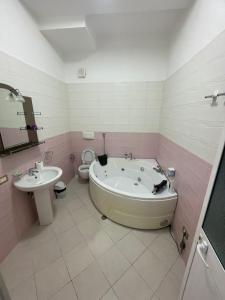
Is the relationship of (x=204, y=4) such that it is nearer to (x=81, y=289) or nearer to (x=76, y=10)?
(x=76, y=10)

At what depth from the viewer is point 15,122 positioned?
5.02ft

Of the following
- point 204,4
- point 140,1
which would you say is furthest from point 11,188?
point 204,4

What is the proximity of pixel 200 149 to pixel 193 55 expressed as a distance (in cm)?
106

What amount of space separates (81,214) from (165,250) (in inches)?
49.9

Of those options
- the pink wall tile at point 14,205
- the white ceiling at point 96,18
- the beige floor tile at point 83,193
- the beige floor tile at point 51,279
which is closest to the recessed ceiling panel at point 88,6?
the white ceiling at point 96,18

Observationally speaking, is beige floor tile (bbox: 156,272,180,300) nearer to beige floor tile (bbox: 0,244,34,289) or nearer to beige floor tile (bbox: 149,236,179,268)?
beige floor tile (bbox: 149,236,179,268)

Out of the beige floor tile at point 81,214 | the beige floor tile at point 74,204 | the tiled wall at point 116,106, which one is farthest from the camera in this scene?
the tiled wall at point 116,106

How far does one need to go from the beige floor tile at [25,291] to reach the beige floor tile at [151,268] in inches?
39.4

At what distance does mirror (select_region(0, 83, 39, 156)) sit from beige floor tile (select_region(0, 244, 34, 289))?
1.17 metres

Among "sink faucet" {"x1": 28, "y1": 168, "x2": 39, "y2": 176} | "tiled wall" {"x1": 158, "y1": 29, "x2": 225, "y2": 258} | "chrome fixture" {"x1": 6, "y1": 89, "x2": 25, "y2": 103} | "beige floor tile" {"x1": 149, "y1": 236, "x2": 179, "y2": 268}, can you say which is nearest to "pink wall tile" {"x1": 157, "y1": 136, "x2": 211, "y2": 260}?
"tiled wall" {"x1": 158, "y1": 29, "x2": 225, "y2": 258}

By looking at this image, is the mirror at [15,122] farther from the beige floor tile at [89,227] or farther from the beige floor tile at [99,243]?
the beige floor tile at [99,243]

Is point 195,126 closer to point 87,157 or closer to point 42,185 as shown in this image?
point 42,185

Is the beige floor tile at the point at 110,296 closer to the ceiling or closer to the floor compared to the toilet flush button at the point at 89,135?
closer to the floor

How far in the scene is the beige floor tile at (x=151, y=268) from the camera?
1256mm
